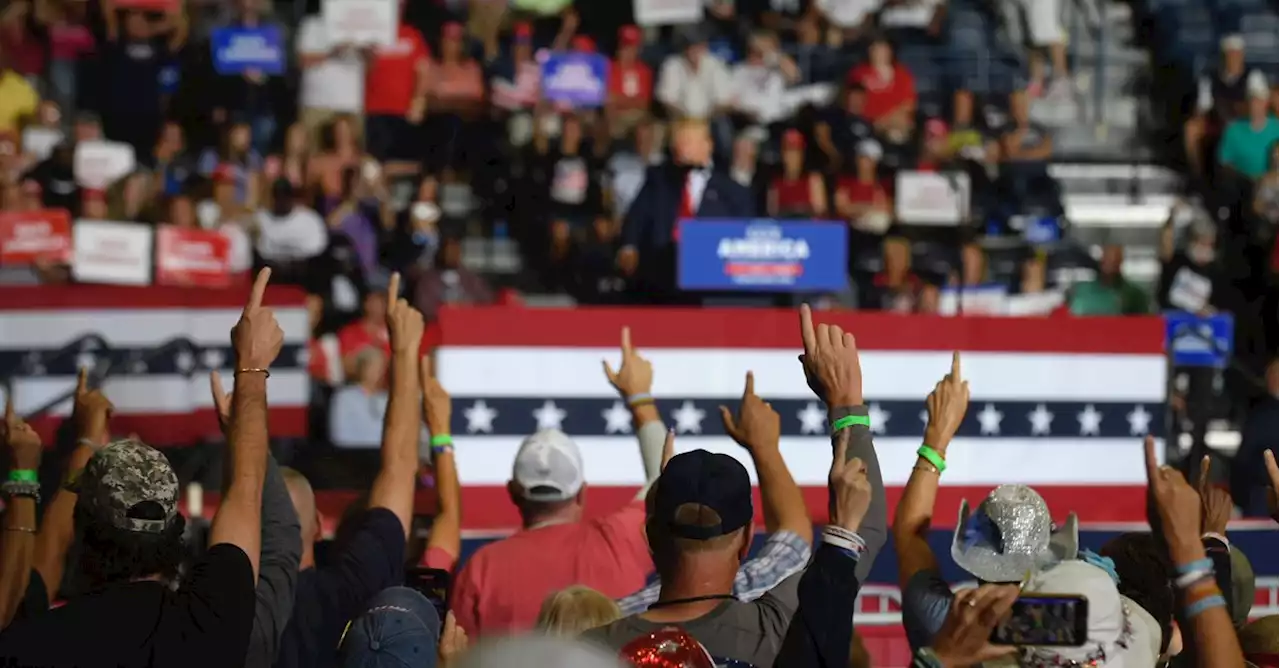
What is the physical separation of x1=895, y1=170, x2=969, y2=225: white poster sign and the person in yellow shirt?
788cm

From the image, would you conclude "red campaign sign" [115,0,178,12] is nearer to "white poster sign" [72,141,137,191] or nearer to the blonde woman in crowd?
"white poster sign" [72,141,137,191]

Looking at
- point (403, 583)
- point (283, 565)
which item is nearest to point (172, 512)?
point (283, 565)

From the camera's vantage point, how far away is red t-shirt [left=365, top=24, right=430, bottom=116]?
17078mm

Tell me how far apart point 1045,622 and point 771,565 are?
0.95 m

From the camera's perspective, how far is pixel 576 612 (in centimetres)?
443

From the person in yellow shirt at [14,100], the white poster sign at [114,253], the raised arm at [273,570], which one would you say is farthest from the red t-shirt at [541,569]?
the person in yellow shirt at [14,100]

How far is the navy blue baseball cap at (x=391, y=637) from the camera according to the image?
13.5 ft

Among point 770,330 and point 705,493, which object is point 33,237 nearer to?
point 770,330

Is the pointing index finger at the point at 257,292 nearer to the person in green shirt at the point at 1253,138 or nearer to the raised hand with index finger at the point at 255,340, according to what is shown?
the raised hand with index finger at the point at 255,340

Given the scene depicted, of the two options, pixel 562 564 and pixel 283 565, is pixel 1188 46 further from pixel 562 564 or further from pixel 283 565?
pixel 283 565

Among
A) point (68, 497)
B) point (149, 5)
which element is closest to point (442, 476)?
point (68, 497)

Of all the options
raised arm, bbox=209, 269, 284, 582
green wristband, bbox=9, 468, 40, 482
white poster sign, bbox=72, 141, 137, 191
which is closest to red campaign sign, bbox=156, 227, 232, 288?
white poster sign, bbox=72, 141, 137, 191

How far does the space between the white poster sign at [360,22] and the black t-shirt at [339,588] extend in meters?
12.1

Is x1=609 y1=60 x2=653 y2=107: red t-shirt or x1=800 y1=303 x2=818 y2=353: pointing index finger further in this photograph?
x1=609 y1=60 x2=653 y2=107: red t-shirt
